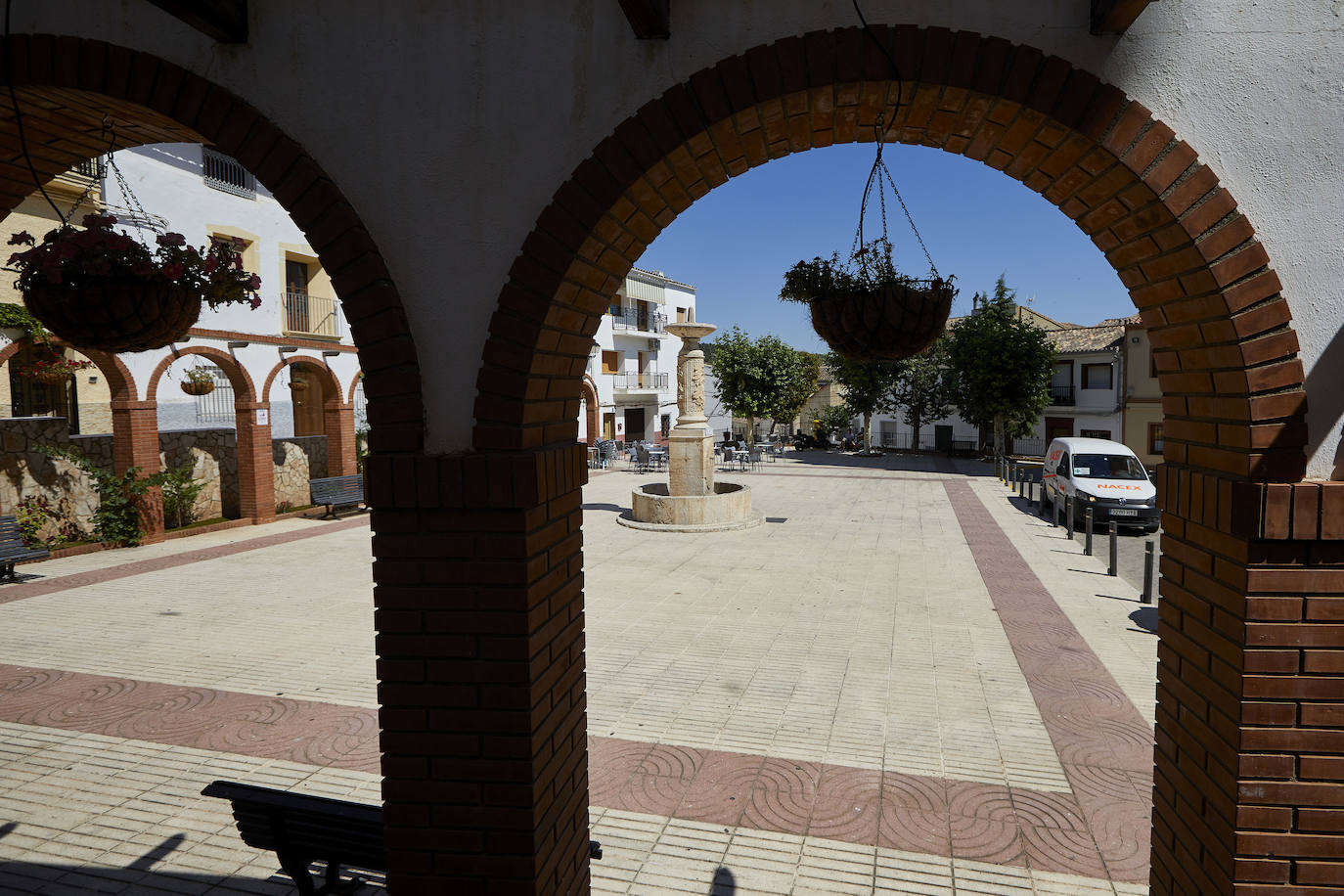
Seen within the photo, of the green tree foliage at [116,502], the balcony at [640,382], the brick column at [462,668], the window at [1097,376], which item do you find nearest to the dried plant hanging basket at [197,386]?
the green tree foliage at [116,502]

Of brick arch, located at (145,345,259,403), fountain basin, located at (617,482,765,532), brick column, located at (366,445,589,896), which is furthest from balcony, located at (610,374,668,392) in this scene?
brick column, located at (366,445,589,896)

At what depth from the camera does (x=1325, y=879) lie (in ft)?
7.21

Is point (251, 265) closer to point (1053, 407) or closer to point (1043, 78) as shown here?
point (1043, 78)

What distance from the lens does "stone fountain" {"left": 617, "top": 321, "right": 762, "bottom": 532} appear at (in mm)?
13250

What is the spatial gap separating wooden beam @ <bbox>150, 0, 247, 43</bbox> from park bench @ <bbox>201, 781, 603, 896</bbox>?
291 cm

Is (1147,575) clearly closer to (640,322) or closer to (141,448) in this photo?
(141,448)

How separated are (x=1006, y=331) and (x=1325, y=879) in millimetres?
28711

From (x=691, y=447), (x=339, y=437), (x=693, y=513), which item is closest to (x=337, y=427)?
(x=339, y=437)

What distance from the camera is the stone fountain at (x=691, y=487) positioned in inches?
522

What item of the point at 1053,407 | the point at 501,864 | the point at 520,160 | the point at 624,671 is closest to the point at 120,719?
the point at 624,671

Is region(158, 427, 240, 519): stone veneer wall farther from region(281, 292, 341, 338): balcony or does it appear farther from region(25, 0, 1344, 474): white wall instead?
region(25, 0, 1344, 474): white wall

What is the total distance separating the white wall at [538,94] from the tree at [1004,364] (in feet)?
91.3

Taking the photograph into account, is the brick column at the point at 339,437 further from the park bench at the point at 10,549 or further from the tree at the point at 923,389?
the tree at the point at 923,389

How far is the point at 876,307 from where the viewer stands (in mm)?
3096
